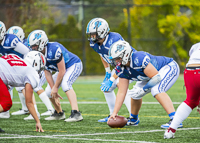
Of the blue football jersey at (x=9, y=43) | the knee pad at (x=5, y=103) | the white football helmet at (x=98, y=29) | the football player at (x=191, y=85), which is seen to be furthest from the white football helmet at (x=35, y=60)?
the football player at (x=191, y=85)

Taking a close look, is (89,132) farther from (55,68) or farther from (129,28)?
(129,28)

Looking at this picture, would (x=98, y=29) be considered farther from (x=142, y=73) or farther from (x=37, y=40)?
(x=142, y=73)

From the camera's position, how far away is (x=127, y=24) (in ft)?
63.9

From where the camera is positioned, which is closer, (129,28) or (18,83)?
(18,83)

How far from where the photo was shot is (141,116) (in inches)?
264

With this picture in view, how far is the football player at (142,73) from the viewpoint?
4.70 m

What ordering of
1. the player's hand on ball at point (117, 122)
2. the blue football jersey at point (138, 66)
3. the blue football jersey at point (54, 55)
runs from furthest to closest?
the blue football jersey at point (54, 55)
the player's hand on ball at point (117, 122)
the blue football jersey at point (138, 66)

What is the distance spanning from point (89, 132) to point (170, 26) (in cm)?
1564

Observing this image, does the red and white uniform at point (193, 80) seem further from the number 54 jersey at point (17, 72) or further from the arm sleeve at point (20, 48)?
the arm sleeve at point (20, 48)

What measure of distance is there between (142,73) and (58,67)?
1.80 m

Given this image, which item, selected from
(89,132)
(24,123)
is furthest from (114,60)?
(24,123)

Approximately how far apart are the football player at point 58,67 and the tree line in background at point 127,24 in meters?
11.9

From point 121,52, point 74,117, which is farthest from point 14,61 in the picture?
point 74,117

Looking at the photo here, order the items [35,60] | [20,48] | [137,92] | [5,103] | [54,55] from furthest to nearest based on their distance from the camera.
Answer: [20,48], [54,55], [137,92], [35,60], [5,103]
